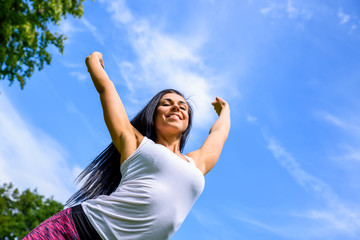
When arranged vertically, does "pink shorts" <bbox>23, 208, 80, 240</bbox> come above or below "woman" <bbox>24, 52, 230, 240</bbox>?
below

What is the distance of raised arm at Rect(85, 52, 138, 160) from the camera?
9.30ft

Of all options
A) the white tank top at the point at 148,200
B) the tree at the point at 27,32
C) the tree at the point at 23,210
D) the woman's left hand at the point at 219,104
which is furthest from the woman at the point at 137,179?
the tree at the point at 23,210

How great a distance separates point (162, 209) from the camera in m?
2.55

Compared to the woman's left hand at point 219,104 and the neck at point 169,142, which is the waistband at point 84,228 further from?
the woman's left hand at point 219,104

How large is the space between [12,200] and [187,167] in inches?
1085

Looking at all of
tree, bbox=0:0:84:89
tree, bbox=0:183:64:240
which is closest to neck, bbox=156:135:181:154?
tree, bbox=0:0:84:89

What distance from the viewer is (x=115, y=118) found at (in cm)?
286

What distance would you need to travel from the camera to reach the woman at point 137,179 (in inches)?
99.1

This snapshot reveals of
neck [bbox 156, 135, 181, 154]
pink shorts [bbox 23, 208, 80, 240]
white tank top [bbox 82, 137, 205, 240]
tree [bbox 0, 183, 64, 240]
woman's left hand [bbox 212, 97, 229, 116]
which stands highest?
tree [bbox 0, 183, 64, 240]

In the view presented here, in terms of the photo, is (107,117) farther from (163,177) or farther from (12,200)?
(12,200)

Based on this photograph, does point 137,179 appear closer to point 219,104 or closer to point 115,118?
point 115,118

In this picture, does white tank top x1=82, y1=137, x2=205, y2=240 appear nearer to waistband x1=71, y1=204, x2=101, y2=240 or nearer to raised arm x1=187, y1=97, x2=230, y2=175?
waistband x1=71, y1=204, x2=101, y2=240

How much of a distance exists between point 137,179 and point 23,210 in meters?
27.4

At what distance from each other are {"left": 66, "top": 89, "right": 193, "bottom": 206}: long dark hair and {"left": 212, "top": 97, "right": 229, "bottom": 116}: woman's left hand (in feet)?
2.67
